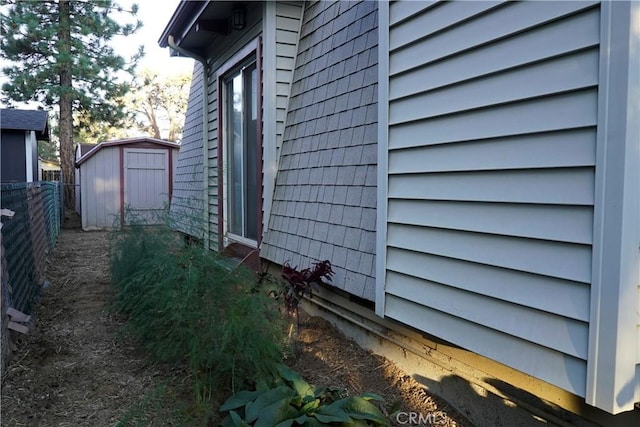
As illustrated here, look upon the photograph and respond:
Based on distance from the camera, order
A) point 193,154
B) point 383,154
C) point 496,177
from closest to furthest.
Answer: point 496,177
point 383,154
point 193,154

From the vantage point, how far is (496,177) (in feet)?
6.69

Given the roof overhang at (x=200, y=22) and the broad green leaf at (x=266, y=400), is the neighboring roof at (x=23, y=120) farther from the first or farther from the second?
the broad green leaf at (x=266, y=400)

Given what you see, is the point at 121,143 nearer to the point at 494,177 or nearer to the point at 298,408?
the point at 298,408

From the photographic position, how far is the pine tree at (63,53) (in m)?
15.0

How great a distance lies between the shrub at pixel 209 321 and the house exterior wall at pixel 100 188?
1132cm

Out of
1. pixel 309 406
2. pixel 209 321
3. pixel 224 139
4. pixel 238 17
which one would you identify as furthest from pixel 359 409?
pixel 224 139

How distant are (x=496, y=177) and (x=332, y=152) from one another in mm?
1978

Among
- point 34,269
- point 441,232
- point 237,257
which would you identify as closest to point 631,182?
point 441,232

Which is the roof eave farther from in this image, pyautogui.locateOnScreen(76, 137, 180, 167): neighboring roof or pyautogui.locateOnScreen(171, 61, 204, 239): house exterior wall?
pyautogui.locateOnScreen(76, 137, 180, 167): neighboring roof

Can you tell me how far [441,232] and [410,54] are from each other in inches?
37.6

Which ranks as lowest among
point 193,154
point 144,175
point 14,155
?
point 144,175


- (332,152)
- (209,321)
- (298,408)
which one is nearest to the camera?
(298,408)

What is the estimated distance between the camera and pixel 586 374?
1658 millimetres

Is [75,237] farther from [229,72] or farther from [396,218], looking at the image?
[396,218]
